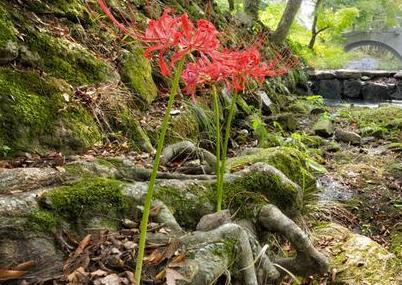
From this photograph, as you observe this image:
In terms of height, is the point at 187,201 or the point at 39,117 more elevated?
the point at 39,117

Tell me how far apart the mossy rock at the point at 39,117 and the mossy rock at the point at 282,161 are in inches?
49.5

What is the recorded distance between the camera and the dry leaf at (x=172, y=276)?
1807 millimetres

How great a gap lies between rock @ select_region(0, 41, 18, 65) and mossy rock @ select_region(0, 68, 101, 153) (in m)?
0.12

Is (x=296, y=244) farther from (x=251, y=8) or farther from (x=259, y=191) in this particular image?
(x=251, y=8)

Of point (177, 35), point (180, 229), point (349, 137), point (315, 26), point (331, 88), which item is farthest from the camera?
point (315, 26)

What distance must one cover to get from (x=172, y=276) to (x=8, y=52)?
2.18 m

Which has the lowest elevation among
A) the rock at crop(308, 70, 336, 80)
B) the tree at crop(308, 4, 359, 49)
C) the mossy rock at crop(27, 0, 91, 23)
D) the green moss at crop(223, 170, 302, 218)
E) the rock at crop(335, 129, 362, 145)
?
the rock at crop(335, 129, 362, 145)

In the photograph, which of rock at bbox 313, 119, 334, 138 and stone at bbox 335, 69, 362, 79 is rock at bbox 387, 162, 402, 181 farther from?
stone at bbox 335, 69, 362, 79

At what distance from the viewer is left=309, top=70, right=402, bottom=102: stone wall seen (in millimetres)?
16516

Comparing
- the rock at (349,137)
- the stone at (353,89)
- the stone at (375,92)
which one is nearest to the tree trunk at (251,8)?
the rock at (349,137)

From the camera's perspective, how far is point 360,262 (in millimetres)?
3363

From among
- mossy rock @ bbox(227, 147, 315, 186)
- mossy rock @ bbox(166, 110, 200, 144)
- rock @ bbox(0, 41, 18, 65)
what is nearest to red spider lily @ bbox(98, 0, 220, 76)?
rock @ bbox(0, 41, 18, 65)

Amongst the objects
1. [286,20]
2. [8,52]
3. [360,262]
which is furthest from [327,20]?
[8,52]

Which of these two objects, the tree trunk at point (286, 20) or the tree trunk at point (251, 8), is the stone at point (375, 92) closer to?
the tree trunk at point (286, 20)
